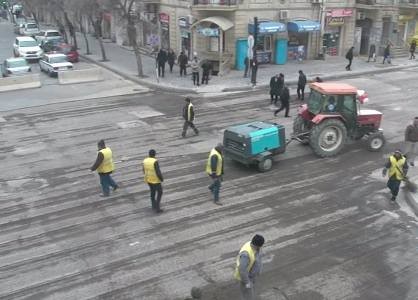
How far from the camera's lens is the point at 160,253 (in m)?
10.6

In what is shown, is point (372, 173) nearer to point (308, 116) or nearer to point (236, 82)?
point (308, 116)

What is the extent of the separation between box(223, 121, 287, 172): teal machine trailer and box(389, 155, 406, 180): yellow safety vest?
3.64 meters

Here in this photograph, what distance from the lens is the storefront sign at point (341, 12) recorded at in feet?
108

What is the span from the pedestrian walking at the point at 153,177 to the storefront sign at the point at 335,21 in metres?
24.6

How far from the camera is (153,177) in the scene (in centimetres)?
1195

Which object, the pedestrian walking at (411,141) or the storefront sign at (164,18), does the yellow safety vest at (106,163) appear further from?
the storefront sign at (164,18)

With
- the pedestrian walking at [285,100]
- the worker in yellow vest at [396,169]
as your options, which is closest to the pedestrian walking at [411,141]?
the worker in yellow vest at [396,169]

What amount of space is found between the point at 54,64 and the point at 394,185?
24026 mm

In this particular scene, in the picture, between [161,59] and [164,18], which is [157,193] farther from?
[164,18]

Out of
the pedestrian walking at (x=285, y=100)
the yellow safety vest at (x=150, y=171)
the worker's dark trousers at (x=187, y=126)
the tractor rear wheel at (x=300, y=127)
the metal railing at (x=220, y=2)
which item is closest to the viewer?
the yellow safety vest at (x=150, y=171)

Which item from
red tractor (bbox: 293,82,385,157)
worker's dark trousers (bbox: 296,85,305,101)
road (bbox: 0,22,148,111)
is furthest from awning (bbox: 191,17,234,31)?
red tractor (bbox: 293,82,385,157)

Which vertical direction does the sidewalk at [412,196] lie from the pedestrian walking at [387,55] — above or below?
below

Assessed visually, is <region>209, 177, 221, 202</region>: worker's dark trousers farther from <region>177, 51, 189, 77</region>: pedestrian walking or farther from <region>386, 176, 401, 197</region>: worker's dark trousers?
<region>177, 51, 189, 77</region>: pedestrian walking

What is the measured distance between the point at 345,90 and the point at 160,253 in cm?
836
